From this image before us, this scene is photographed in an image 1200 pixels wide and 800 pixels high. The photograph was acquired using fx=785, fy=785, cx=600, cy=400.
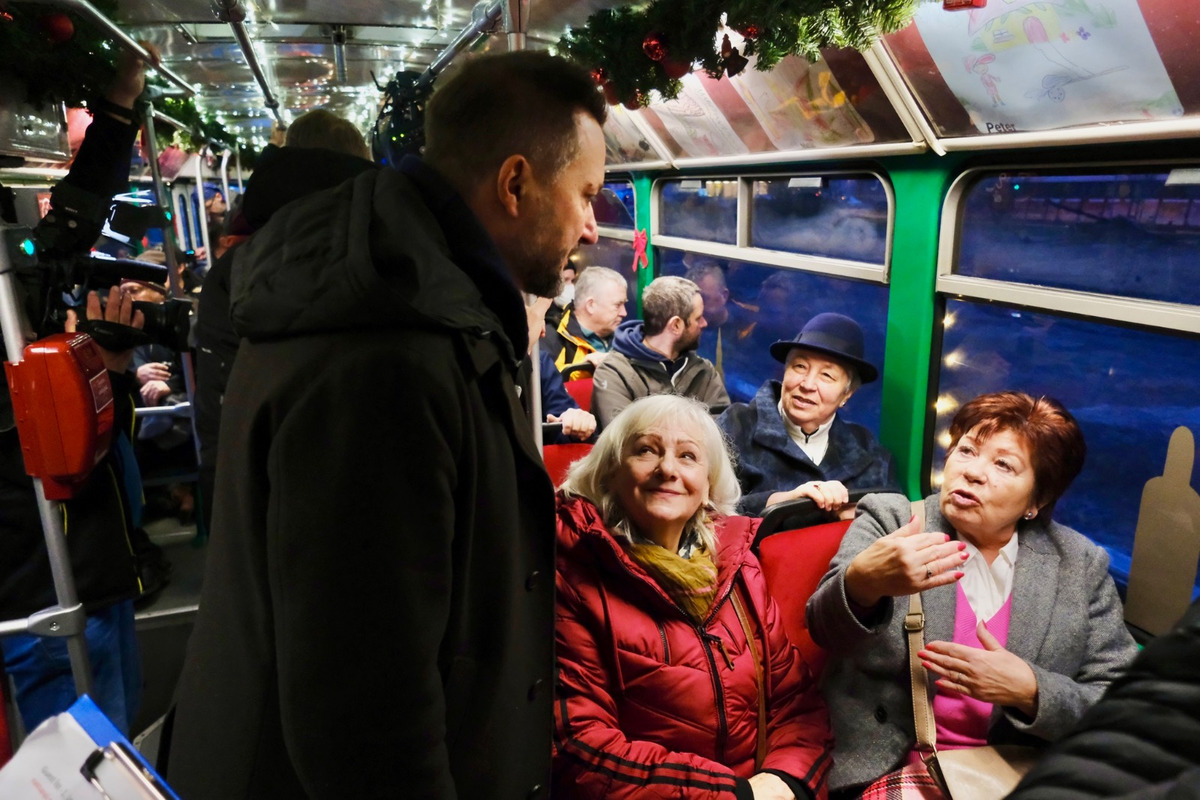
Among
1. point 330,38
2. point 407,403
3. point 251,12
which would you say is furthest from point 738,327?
point 407,403

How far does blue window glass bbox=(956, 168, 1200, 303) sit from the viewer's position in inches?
94.4

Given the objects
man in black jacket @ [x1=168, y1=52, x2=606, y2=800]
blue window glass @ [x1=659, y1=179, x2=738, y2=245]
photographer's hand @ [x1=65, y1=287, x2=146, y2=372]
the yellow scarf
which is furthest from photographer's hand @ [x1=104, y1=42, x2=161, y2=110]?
blue window glass @ [x1=659, y1=179, x2=738, y2=245]

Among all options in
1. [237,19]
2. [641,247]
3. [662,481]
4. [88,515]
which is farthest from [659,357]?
[88,515]

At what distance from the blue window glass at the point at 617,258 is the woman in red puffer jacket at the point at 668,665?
4.53 meters

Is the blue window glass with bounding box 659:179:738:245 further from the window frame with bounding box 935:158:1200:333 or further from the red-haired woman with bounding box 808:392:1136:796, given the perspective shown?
the red-haired woman with bounding box 808:392:1136:796

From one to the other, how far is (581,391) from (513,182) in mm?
3255

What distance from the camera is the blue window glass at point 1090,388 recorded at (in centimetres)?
290

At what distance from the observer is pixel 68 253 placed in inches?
85.0

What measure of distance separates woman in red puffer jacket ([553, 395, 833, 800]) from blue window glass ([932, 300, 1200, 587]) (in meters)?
1.51

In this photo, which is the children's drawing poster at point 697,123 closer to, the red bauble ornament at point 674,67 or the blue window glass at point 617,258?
the red bauble ornament at point 674,67

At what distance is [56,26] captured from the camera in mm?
2168

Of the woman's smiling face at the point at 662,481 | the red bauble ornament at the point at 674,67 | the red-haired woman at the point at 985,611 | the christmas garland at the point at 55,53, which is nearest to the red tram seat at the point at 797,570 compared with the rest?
the red-haired woman at the point at 985,611

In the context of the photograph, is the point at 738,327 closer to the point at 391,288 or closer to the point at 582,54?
the point at 582,54

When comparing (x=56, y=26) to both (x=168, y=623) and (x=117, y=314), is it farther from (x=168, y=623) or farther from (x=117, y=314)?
(x=168, y=623)
